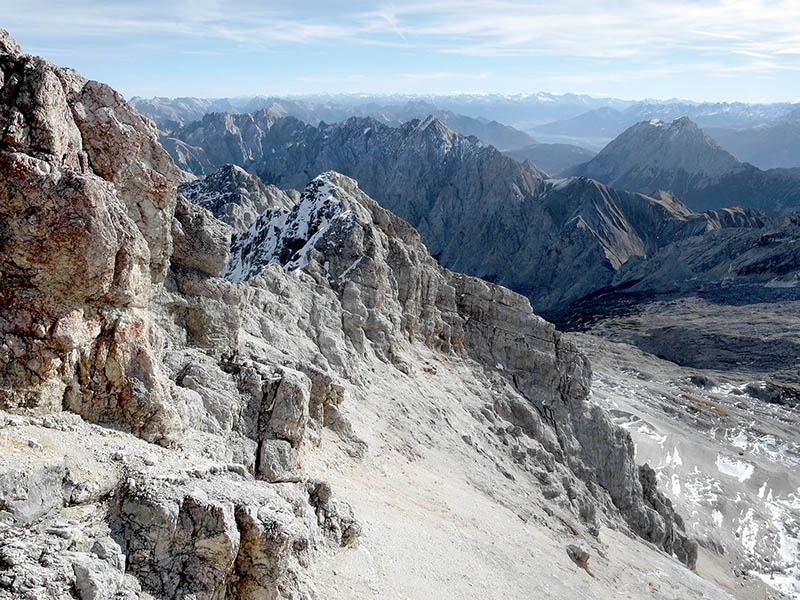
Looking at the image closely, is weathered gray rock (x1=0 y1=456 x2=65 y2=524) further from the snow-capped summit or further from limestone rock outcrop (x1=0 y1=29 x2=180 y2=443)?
the snow-capped summit

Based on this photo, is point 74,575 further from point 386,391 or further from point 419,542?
point 386,391

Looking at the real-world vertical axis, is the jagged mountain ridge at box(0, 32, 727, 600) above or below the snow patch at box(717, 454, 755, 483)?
above

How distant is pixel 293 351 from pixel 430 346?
19189mm

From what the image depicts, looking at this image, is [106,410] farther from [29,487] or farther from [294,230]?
[294,230]

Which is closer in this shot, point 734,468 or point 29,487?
point 29,487

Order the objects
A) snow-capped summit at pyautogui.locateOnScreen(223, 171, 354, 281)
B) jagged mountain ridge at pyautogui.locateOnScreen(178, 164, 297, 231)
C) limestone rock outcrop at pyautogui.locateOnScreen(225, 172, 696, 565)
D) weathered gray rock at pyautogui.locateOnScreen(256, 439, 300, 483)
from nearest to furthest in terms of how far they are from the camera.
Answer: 1. weathered gray rock at pyautogui.locateOnScreen(256, 439, 300, 483)
2. limestone rock outcrop at pyautogui.locateOnScreen(225, 172, 696, 565)
3. snow-capped summit at pyautogui.locateOnScreen(223, 171, 354, 281)
4. jagged mountain ridge at pyautogui.locateOnScreen(178, 164, 297, 231)

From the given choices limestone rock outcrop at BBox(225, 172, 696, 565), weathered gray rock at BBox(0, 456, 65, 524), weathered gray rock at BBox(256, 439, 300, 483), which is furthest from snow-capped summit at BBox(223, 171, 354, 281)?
weathered gray rock at BBox(0, 456, 65, 524)

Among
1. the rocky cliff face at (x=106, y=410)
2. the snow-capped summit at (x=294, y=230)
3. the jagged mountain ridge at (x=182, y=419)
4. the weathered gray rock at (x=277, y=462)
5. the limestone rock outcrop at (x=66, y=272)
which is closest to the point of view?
the rocky cliff face at (x=106, y=410)

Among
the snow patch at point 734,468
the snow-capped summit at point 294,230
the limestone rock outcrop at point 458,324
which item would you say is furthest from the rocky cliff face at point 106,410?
the snow patch at point 734,468

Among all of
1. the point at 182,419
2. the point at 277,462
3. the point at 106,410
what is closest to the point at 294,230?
the point at 277,462

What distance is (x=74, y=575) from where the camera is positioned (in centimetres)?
1233

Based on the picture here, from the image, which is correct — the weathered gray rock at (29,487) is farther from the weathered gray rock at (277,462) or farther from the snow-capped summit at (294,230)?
the snow-capped summit at (294,230)

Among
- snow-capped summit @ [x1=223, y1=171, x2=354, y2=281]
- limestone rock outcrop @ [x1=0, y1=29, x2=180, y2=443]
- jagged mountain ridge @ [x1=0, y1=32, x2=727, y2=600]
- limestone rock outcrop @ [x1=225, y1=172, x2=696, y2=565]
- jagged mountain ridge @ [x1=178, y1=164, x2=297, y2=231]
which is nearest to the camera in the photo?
jagged mountain ridge @ [x1=0, y1=32, x2=727, y2=600]

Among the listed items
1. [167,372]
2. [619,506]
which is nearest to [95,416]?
[167,372]
